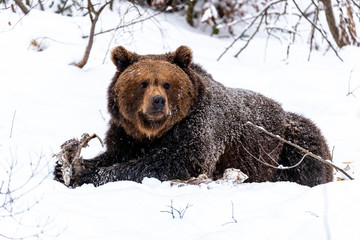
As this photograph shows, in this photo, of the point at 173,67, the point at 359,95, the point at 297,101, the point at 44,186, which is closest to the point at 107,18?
the point at 297,101

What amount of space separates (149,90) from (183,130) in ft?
1.59

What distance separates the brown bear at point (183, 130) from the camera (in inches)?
173

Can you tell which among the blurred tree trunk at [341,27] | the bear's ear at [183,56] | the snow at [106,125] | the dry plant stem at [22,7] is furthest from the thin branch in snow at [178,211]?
the blurred tree trunk at [341,27]

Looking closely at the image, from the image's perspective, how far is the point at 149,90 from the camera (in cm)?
439

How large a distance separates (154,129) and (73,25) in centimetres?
480

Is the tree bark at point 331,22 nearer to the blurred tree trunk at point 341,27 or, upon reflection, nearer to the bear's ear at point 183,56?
the blurred tree trunk at point 341,27

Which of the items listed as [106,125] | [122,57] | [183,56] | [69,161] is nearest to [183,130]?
[183,56]

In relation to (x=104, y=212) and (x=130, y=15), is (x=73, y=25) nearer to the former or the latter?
(x=130, y=15)

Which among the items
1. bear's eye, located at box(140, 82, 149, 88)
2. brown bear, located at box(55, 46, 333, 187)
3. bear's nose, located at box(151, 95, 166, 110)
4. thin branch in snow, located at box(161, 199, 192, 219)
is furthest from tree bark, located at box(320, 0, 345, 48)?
thin branch in snow, located at box(161, 199, 192, 219)

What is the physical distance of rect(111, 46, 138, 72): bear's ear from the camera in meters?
4.69

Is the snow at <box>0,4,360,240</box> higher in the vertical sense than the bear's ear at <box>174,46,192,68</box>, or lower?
lower

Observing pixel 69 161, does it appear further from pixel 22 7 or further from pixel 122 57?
pixel 22 7

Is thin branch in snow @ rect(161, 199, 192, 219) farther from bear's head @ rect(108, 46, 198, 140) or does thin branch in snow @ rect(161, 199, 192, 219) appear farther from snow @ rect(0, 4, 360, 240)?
bear's head @ rect(108, 46, 198, 140)

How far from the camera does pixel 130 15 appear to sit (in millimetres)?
9961
